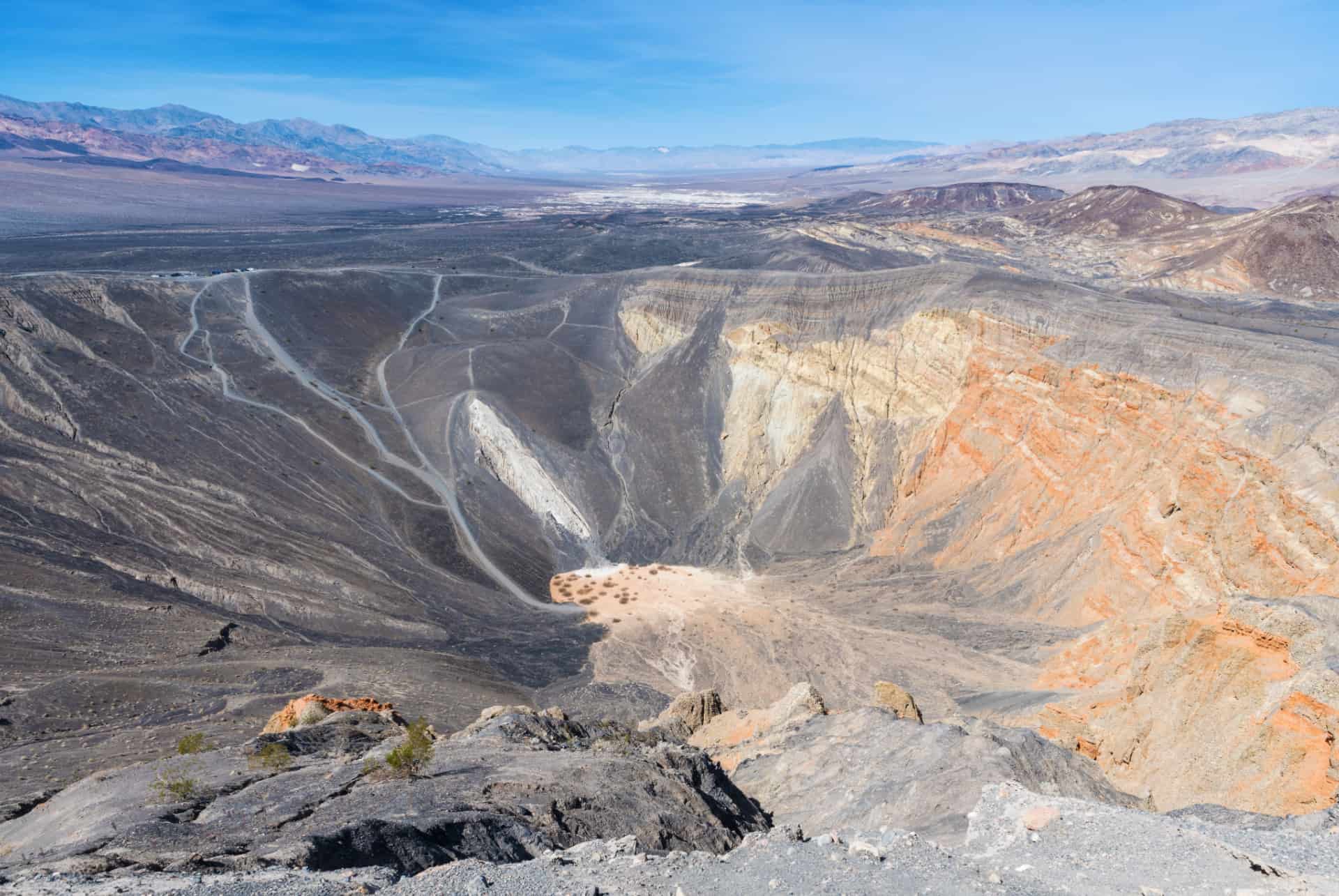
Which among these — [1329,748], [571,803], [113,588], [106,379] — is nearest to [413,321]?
[106,379]

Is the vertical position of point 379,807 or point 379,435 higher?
point 379,435

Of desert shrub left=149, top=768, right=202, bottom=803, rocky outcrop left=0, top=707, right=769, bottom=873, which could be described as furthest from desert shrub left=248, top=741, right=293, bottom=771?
desert shrub left=149, top=768, right=202, bottom=803

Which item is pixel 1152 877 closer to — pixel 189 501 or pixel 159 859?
pixel 159 859

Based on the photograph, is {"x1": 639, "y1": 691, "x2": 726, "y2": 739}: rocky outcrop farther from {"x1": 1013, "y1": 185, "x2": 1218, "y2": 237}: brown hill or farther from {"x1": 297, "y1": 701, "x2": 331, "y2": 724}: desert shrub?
{"x1": 1013, "y1": 185, "x2": 1218, "y2": 237}: brown hill

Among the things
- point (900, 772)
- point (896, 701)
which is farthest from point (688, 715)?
point (900, 772)

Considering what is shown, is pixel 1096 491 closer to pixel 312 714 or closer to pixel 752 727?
pixel 752 727

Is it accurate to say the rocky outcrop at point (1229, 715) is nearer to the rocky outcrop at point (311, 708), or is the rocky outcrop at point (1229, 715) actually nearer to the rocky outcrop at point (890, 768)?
the rocky outcrop at point (890, 768)

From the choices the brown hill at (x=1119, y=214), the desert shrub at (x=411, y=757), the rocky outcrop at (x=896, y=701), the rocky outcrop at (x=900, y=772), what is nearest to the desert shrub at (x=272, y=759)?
the desert shrub at (x=411, y=757)
